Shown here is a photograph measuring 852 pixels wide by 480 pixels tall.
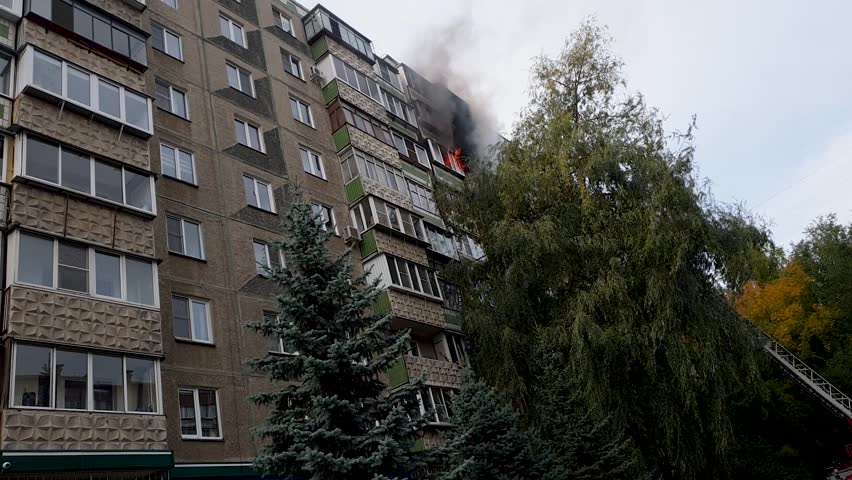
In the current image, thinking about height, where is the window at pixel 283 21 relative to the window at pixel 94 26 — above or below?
above

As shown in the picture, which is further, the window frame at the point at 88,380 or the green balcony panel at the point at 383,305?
the green balcony panel at the point at 383,305

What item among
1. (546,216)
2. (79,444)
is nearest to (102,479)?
(79,444)

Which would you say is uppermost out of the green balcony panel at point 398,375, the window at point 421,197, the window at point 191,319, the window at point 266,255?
the window at point 421,197

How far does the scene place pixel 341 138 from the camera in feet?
82.7

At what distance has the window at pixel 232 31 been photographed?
2392 centimetres

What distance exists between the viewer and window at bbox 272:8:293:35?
90.1 ft

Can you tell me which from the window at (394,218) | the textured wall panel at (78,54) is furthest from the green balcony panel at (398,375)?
the textured wall panel at (78,54)

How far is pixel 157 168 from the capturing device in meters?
17.7

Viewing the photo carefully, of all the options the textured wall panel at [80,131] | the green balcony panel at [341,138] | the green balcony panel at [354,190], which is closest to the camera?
the textured wall panel at [80,131]

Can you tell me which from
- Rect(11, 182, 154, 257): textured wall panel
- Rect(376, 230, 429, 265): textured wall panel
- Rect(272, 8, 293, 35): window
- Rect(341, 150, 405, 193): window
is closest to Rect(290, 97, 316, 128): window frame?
Rect(341, 150, 405, 193): window

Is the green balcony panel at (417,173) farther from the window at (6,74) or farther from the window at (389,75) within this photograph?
the window at (6,74)

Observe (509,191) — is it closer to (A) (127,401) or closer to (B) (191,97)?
(B) (191,97)

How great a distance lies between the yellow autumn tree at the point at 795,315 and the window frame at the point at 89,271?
30.1 m

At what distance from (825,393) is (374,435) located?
2651 cm
